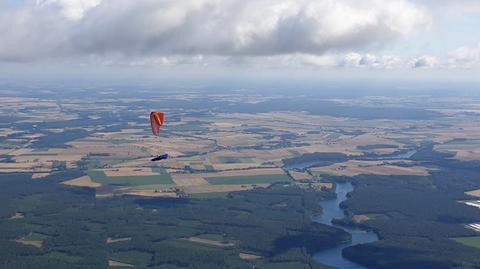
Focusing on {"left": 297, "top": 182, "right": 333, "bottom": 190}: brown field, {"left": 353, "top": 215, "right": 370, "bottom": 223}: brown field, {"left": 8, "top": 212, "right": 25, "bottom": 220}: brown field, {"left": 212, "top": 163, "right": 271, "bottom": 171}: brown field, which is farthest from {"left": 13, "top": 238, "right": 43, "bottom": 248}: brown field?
{"left": 212, "top": 163, "right": 271, "bottom": 171}: brown field

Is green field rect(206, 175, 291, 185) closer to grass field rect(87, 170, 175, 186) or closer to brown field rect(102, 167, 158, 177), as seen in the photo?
grass field rect(87, 170, 175, 186)

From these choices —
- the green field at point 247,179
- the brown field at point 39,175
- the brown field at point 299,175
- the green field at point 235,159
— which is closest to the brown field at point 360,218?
the green field at point 247,179

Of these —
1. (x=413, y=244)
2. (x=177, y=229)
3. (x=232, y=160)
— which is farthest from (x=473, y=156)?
(x=177, y=229)

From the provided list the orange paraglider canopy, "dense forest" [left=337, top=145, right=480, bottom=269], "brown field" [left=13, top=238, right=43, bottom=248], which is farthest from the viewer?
"brown field" [left=13, top=238, right=43, bottom=248]

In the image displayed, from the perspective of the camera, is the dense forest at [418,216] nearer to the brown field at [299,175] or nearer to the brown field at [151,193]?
the brown field at [299,175]

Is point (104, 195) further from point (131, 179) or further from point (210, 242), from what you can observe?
point (210, 242)

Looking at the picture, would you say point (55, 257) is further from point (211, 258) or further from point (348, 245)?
point (348, 245)

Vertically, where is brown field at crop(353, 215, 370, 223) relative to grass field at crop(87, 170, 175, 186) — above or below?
below
